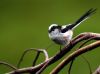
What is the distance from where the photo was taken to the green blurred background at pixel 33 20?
293cm

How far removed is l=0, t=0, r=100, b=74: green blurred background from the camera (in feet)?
9.61

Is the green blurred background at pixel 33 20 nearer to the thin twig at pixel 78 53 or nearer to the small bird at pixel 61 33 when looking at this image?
the small bird at pixel 61 33

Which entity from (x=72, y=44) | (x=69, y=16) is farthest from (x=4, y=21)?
(x=72, y=44)

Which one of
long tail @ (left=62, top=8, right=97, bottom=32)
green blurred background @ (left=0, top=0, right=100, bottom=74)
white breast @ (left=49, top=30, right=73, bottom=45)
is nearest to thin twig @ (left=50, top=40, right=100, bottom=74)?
long tail @ (left=62, top=8, right=97, bottom=32)

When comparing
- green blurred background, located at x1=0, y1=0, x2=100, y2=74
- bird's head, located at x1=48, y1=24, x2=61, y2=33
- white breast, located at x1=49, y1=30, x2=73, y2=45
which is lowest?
green blurred background, located at x1=0, y1=0, x2=100, y2=74

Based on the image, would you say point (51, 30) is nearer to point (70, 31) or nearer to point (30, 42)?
point (70, 31)

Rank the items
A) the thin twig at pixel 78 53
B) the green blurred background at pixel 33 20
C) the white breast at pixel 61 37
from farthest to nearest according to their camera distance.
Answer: the green blurred background at pixel 33 20
the white breast at pixel 61 37
the thin twig at pixel 78 53

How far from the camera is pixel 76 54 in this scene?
0.49 metres

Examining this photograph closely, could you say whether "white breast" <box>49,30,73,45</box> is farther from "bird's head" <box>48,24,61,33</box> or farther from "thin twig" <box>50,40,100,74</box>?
"thin twig" <box>50,40,100,74</box>

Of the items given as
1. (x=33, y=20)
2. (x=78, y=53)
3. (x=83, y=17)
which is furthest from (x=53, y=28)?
(x=33, y=20)

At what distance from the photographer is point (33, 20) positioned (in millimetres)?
3486

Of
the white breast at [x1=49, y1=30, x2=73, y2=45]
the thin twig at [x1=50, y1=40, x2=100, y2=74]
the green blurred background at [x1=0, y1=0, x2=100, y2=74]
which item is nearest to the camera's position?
the thin twig at [x1=50, y1=40, x2=100, y2=74]

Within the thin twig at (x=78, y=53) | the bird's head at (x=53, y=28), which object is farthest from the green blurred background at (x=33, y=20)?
the thin twig at (x=78, y=53)

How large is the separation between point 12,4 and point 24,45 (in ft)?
3.18
